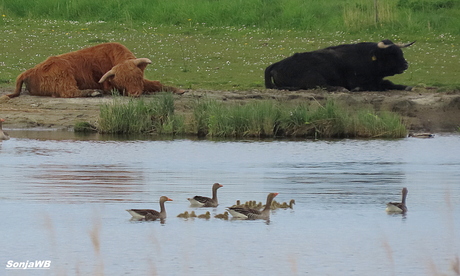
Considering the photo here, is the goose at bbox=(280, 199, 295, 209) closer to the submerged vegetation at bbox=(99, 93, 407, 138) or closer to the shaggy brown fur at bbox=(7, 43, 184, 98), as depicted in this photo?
the submerged vegetation at bbox=(99, 93, 407, 138)

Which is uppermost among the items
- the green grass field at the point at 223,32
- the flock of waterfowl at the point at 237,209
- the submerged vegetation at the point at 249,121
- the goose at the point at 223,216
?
the green grass field at the point at 223,32

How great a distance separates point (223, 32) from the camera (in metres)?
25.9

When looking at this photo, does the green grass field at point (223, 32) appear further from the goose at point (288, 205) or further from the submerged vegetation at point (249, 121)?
the goose at point (288, 205)

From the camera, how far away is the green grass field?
2178 centimetres

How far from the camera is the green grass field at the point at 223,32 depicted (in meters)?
21.8

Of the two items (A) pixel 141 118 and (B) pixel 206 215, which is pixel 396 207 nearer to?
(B) pixel 206 215

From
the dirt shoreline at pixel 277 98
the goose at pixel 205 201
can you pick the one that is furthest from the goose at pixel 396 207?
the dirt shoreline at pixel 277 98

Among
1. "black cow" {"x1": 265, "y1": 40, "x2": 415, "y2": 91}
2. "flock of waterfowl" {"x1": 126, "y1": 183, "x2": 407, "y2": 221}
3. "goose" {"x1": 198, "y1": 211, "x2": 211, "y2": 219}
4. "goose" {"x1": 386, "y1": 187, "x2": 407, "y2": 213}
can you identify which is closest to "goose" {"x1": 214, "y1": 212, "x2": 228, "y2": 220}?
"flock of waterfowl" {"x1": 126, "y1": 183, "x2": 407, "y2": 221}

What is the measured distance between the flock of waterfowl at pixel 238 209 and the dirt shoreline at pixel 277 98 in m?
7.26

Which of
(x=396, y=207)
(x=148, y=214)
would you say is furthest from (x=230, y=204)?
(x=396, y=207)

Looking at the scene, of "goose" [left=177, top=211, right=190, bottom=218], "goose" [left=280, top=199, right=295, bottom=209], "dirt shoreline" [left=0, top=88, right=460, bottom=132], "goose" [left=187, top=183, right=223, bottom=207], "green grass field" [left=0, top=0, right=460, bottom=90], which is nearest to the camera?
"goose" [left=177, top=211, right=190, bottom=218]

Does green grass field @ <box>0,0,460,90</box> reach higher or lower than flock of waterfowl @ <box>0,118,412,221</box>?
higher

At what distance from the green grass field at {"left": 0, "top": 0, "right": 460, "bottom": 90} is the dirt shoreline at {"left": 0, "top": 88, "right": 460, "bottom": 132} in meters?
1.31

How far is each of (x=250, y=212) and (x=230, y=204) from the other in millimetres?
917
